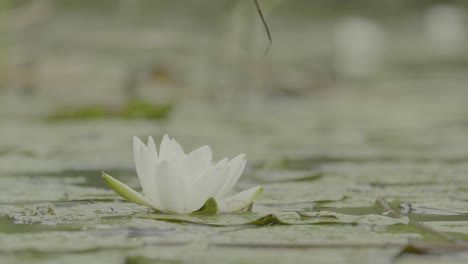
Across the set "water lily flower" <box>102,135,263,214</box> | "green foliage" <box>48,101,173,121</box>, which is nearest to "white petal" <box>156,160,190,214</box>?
"water lily flower" <box>102,135,263,214</box>

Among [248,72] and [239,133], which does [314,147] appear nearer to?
[239,133]

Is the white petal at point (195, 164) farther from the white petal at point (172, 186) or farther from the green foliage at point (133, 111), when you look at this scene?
the green foliage at point (133, 111)

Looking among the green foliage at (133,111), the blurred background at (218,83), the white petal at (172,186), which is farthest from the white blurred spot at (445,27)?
the white petal at (172,186)

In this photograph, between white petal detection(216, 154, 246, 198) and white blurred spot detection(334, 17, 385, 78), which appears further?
white blurred spot detection(334, 17, 385, 78)

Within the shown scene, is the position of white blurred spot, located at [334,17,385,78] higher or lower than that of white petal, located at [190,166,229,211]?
higher

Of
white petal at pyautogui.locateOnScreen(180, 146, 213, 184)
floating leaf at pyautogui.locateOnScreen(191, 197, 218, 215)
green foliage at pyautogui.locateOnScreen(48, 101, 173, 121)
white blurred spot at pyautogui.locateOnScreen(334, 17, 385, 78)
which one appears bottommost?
floating leaf at pyautogui.locateOnScreen(191, 197, 218, 215)

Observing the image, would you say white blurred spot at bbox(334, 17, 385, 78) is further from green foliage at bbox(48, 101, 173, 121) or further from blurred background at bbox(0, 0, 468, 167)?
green foliage at bbox(48, 101, 173, 121)

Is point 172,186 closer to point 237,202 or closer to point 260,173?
point 237,202

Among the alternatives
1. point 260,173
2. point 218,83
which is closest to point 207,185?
point 260,173

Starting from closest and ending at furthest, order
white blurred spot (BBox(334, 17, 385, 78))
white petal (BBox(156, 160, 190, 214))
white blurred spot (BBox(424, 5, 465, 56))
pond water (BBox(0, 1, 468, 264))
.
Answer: pond water (BBox(0, 1, 468, 264)) < white petal (BBox(156, 160, 190, 214)) < white blurred spot (BBox(334, 17, 385, 78)) < white blurred spot (BBox(424, 5, 465, 56))
